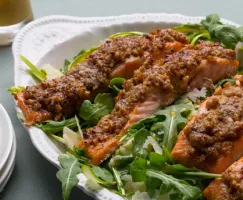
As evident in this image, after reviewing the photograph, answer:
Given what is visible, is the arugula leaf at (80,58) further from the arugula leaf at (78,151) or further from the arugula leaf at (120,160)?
the arugula leaf at (120,160)

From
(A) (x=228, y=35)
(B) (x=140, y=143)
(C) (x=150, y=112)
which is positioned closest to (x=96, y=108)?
(C) (x=150, y=112)

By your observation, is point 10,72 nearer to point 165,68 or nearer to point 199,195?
point 165,68

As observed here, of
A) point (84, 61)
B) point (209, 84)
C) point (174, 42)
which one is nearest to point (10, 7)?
point (84, 61)

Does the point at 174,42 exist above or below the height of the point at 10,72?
above

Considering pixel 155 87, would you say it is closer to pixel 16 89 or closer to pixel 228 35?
pixel 228 35

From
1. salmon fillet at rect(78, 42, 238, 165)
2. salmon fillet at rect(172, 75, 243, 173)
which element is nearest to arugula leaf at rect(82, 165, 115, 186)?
salmon fillet at rect(78, 42, 238, 165)

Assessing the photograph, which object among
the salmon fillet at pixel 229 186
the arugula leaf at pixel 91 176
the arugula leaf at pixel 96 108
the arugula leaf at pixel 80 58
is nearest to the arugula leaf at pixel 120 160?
the arugula leaf at pixel 91 176
